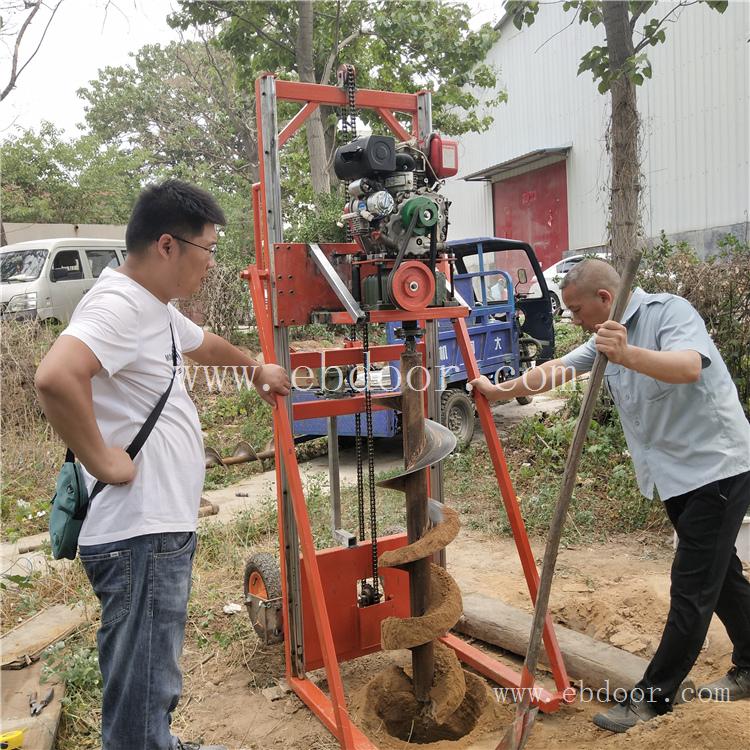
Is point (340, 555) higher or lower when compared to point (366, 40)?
lower

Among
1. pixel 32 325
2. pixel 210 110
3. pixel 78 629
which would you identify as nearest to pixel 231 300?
pixel 32 325

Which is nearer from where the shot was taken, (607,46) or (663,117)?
(607,46)

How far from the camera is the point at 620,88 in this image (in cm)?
641

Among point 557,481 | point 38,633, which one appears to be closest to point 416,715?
point 38,633

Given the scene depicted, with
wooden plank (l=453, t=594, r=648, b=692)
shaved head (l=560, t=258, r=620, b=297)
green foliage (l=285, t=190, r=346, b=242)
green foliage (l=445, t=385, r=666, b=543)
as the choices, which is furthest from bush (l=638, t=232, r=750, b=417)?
green foliage (l=285, t=190, r=346, b=242)

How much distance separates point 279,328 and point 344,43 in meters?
10.2

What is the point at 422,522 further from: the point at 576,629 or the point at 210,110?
the point at 210,110

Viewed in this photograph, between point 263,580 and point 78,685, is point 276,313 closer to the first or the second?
point 263,580

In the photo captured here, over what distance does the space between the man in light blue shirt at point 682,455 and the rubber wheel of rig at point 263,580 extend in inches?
62.3

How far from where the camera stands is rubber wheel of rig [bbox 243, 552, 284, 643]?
3.54m

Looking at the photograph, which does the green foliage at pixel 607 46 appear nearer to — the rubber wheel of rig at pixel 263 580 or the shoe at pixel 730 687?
the shoe at pixel 730 687

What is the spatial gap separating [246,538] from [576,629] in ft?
8.06

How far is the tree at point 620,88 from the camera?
6.17 m

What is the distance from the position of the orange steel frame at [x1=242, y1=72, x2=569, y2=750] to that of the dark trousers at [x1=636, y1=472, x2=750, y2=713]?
48 centimetres
